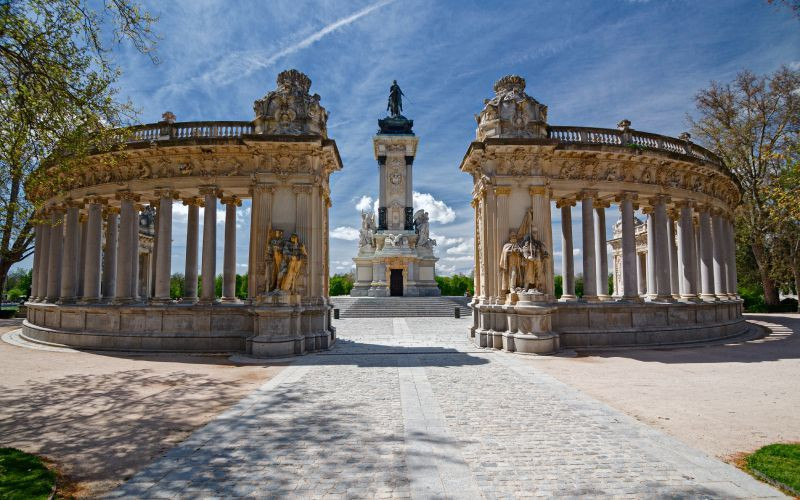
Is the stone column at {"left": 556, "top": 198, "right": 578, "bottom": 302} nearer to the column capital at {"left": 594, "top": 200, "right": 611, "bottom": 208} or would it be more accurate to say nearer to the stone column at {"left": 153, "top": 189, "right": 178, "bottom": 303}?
the column capital at {"left": 594, "top": 200, "right": 611, "bottom": 208}

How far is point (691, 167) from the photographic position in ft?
66.5

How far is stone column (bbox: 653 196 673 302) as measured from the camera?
1931cm

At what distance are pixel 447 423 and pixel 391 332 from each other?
15723 mm

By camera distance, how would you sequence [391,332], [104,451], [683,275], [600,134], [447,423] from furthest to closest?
[391,332], [683,275], [600,134], [447,423], [104,451]

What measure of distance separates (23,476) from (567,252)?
782 inches

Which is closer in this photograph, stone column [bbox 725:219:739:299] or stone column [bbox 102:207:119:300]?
stone column [bbox 102:207:119:300]

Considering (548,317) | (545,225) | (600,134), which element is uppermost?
(600,134)

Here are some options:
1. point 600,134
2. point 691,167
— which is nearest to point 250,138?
point 600,134

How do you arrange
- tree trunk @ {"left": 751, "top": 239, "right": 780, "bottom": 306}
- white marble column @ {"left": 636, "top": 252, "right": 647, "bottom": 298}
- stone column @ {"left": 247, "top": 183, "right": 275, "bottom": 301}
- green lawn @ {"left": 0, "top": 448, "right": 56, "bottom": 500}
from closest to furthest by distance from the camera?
green lawn @ {"left": 0, "top": 448, "right": 56, "bottom": 500} < stone column @ {"left": 247, "top": 183, "right": 275, "bottom": 301} < tree trunk @ {"left": 751, "top": 239, "right": 780, "bottom": 306} < white marble column @ {"left": 636, "top": 252, "right": 647, "bottom": 298}

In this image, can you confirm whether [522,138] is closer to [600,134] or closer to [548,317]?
[600,134]

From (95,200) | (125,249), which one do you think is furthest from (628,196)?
(95,200)

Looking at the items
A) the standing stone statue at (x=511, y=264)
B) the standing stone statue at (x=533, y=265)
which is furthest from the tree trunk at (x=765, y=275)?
the standing stone statue at (x=511, y=264)

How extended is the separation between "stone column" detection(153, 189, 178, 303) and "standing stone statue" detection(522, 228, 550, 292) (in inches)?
578

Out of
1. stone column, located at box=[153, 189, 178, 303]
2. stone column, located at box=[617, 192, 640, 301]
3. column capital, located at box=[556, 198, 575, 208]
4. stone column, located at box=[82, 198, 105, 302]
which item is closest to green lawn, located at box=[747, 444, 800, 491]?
stone column, located at box=[617, 192, 640, 301]
